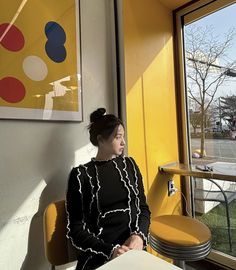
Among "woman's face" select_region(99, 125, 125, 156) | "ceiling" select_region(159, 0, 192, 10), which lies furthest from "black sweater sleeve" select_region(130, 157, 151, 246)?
"ceiling" select_region(159, 0, 192, 10)

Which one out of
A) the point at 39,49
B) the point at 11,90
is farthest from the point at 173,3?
the point at 11,90

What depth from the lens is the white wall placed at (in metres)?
1.22

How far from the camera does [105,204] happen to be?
1250 millimetres

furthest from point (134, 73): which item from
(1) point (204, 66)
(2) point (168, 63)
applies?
(1) point (204, 66)

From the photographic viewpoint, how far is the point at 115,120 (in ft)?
4.43

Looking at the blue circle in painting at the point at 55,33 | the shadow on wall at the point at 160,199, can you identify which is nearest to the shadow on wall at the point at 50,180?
the blue circle in painting at the point at 55,33

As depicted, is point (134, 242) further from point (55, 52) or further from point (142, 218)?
point (55, 52)

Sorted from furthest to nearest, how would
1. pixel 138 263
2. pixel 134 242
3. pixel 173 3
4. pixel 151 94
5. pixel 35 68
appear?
pixel 173 3
pixel 151 94
pixel 35 68
pixel 134 242
pixel 138 263

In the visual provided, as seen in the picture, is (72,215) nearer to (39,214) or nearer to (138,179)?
(39,214)

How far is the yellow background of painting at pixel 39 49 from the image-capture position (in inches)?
48.2

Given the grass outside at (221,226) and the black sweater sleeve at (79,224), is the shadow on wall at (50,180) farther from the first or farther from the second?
the grass outside at (221,226)

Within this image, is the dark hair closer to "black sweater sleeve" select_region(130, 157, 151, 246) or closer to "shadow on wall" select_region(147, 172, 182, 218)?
"black sweater sleeve" select_region(130, 157, 151, 246)

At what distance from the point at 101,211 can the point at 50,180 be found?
38 cm

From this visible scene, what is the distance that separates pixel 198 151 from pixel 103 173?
121 centimetres
